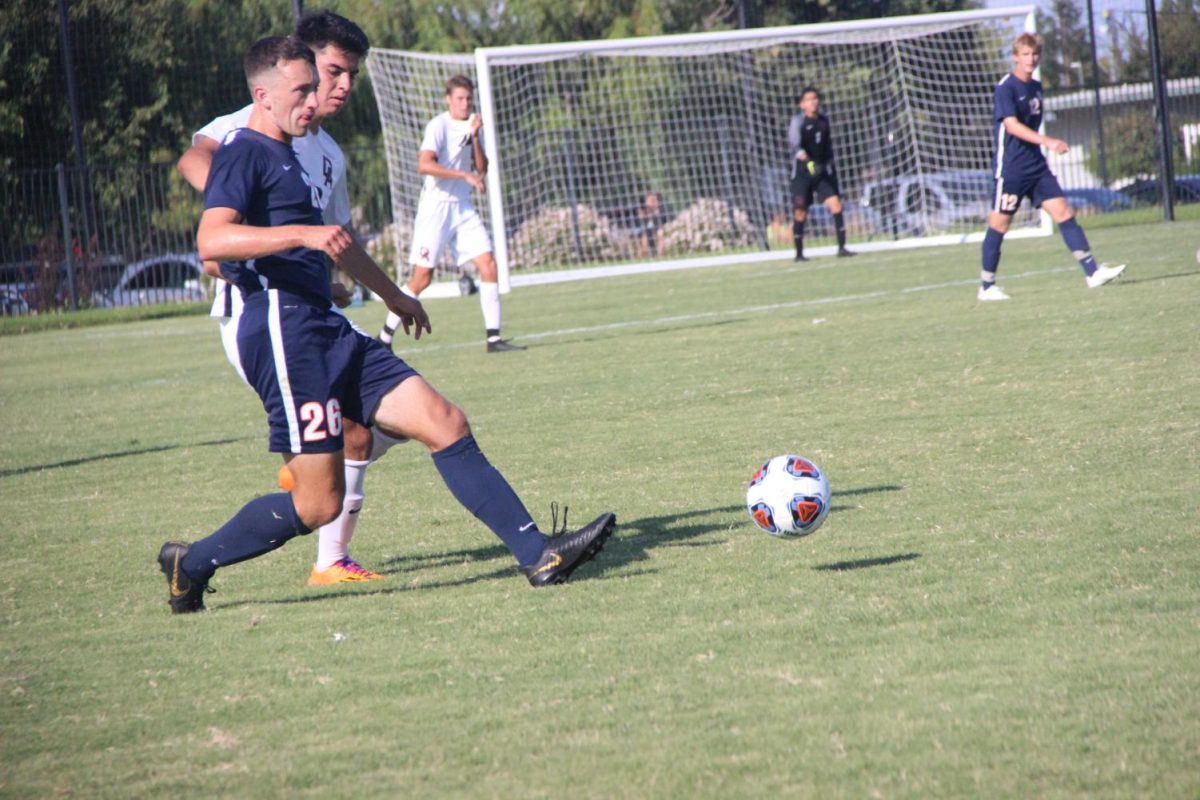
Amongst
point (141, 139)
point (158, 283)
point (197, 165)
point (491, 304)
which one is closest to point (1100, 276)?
point (491, 304)

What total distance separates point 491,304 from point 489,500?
7.65m

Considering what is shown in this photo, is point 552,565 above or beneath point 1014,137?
beneath

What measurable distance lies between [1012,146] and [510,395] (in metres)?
5.70

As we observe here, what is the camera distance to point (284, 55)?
448 cm

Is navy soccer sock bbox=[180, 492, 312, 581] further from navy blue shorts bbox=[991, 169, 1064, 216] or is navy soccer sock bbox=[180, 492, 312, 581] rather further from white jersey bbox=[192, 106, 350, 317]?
navy blue shorts bbox=[991, 169, 1064, 216]

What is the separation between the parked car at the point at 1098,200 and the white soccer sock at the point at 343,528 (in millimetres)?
22766

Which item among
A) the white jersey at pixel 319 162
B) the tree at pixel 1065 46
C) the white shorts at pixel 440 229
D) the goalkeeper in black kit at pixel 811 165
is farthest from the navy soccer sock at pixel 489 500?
the tree at pixel 1065 46

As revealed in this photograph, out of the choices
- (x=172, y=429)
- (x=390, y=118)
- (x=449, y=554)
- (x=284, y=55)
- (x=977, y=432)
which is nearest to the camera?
(x=284, y=55)

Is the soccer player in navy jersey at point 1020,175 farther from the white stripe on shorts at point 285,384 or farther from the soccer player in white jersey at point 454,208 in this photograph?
the white stripe on shorts at point 285,384

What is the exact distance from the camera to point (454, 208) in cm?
1234

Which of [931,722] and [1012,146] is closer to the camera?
[931,722]

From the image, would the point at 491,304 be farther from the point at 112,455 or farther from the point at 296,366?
the point at 296,366

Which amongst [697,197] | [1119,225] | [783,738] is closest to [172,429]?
[783,738]

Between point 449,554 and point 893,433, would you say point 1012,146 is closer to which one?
point 893,433
